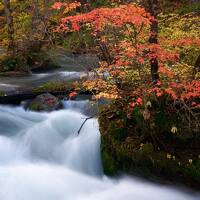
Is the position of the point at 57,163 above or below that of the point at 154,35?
below

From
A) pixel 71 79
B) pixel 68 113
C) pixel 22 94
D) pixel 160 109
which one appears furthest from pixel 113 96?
pixel 71 79

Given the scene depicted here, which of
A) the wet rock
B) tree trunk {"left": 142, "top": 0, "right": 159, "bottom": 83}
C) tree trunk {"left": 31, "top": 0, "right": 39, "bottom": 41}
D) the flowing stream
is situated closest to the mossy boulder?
the flowing stream

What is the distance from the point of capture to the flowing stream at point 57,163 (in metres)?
8.42

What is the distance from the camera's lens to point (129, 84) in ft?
29.3

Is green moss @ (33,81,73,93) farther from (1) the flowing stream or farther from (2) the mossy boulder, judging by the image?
(2) the mossy boulder

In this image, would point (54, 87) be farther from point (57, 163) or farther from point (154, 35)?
point (154, 35)

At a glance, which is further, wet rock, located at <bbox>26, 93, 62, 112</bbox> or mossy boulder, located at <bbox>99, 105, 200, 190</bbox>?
wet rock, located at <bbox>26, 93, 62, 112</bbox>

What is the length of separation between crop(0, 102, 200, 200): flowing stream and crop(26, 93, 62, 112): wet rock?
0.18 metres

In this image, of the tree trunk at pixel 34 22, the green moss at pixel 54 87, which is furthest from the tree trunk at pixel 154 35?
the tree trunk at pixel 34 22

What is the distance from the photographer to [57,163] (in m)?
9.98

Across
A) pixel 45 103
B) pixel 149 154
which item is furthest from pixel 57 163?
pixel 149 154

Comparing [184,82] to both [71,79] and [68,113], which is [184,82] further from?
[71,79]

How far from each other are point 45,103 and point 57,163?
243 cm

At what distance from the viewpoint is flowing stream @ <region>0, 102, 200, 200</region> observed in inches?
332
